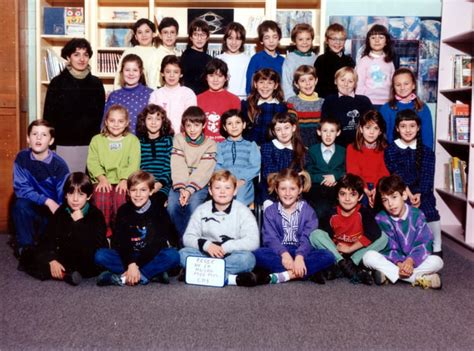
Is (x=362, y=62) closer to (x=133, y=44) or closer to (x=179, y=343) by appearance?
(x=133, y=44)

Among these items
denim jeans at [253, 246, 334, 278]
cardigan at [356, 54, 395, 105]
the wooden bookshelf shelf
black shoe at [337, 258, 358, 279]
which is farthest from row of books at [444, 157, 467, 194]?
denim jeans at [253, 246, 334, 278]

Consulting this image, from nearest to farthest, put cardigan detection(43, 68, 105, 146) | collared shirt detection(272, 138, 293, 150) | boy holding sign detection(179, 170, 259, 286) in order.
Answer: boy holding sign detection(179, 170, 259, 286), collared shirt detection(272, 138, 293, 150), cardigan detection(43, 68, 105, 146)

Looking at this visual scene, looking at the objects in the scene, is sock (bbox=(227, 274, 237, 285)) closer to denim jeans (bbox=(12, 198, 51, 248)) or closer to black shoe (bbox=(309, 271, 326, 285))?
black shoe (bbox=(309, 271, 326, 285))

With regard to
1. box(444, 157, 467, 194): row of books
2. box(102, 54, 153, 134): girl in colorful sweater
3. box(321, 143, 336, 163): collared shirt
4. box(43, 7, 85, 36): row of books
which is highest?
box(43, 7, 85, 36): row of books

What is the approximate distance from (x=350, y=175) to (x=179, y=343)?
5.73ft

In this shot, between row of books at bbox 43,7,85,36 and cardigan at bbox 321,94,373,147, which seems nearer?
cardigan at bbox 321,94,373,147

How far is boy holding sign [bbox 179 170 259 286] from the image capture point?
10.5 feet

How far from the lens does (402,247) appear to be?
3324 mm

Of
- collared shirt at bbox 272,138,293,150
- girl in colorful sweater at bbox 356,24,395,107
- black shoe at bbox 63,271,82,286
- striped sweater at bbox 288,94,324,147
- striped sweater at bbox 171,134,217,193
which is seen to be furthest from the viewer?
girl in colorful sweater at bbox 356,24,395,107

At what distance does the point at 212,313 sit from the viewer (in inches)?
103

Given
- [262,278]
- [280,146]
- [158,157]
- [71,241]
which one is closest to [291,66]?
[280,146]

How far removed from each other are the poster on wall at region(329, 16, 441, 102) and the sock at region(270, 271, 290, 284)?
248cm

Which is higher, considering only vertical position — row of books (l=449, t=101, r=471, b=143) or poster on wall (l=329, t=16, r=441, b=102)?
poster on wall (l=329, t=16, r=441, b=102)

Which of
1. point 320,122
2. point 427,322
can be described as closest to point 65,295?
point 427,322
